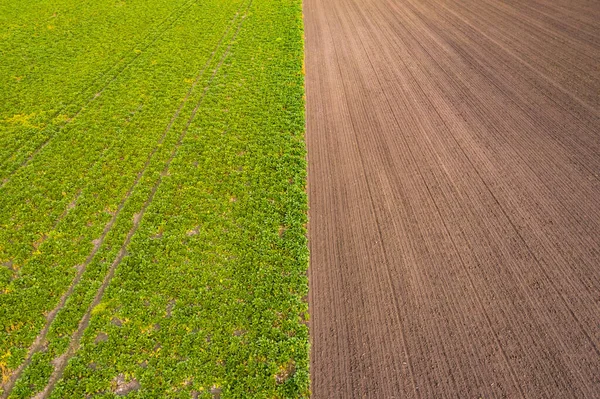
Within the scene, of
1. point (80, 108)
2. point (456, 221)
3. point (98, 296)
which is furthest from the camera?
point (80, 108)

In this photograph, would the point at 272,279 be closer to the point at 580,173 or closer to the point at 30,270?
the point at 30,270

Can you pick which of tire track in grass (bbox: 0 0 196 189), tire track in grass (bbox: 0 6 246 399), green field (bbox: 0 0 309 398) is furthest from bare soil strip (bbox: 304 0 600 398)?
tire track in grass (bbox: 0 0 196 189)

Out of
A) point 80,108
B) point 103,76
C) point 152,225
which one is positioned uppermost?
point 103,76

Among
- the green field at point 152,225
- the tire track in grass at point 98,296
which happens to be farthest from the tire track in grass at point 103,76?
the tire track in grass at point 98,296

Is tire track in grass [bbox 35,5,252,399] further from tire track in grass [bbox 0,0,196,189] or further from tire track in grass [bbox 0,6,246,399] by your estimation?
tire track in grass [bbox 0,0,196,189]

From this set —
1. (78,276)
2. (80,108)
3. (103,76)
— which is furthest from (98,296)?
(103,76)

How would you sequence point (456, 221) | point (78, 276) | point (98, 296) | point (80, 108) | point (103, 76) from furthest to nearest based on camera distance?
point (103, 76)
point (80, 108)
point (456, 221)
point (78, 276)
point (98, 296)

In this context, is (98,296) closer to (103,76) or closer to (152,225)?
(152,225)
